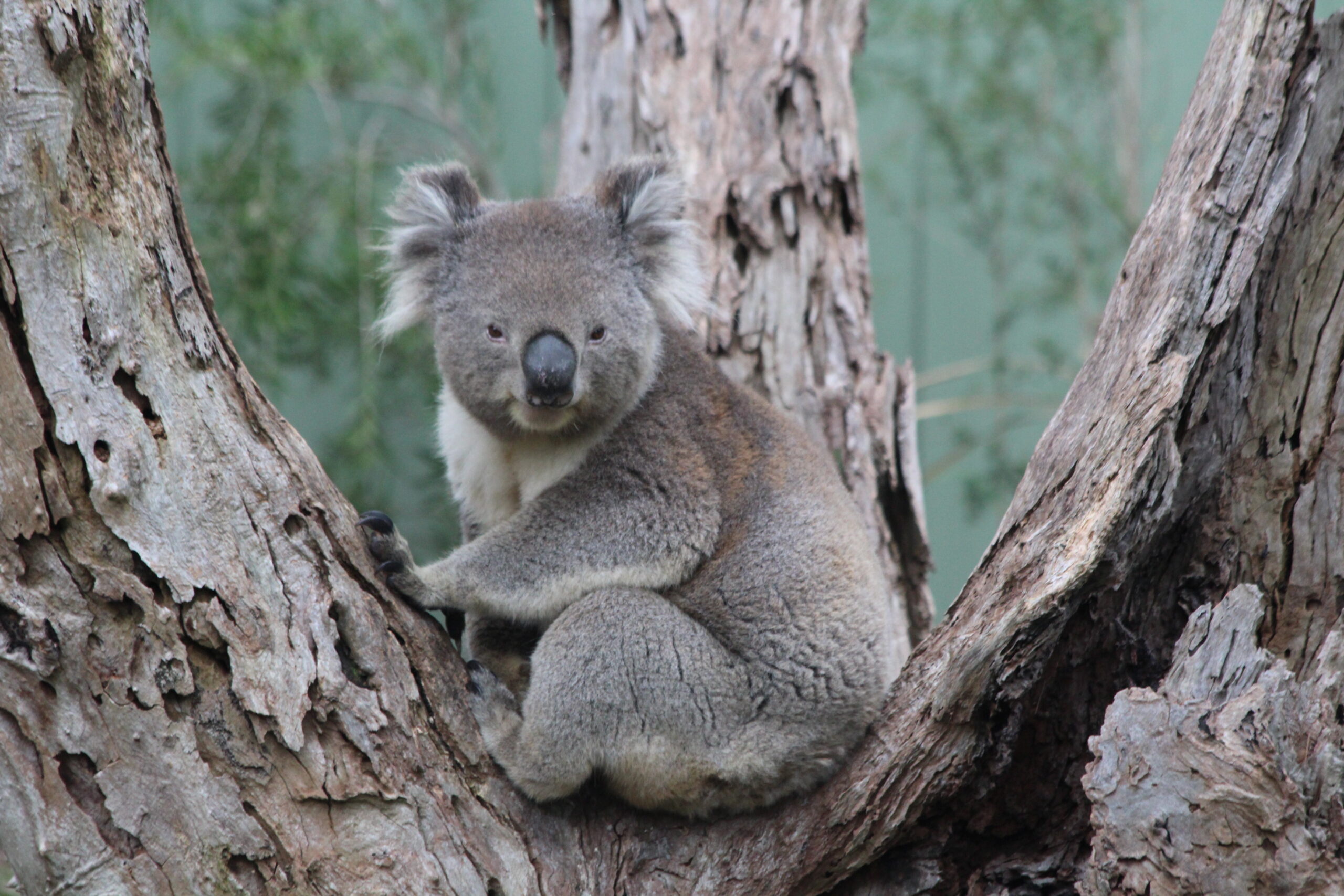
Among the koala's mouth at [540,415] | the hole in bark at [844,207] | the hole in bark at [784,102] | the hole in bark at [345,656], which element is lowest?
the hole in bark at [345,656]

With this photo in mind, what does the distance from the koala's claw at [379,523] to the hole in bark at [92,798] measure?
2.20 feet

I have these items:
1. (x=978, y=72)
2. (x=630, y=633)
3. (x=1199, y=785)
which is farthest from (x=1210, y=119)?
(x=978, y=72)

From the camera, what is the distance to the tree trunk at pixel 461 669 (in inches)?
71.1

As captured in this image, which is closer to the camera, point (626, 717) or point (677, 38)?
point (626, 717)

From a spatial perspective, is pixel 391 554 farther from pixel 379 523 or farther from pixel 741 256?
pixel 741 256

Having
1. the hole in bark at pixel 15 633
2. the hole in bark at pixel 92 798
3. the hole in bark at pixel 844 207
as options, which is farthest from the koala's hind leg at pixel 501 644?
the hole in bark at pixel 844 207

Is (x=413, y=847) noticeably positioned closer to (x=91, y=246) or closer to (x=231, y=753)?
(x=231, y=753)

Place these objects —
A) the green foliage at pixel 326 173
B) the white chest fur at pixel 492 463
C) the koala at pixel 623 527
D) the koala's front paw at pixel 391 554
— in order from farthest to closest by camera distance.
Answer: the green foliage at pixel 326 173, the white chest fur at pixel 492 463, the koala at pixel 623 527, the koala's front paw at pixel 391 554

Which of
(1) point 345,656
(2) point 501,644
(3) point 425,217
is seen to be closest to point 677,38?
(3) point 425,217

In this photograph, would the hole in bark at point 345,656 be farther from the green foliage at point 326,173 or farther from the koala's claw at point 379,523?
the green foliage at point 326,173

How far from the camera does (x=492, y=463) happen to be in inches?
112

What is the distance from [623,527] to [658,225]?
772mm

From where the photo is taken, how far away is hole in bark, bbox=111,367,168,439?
1892mm

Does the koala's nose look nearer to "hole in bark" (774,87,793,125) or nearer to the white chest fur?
the white chest fur
